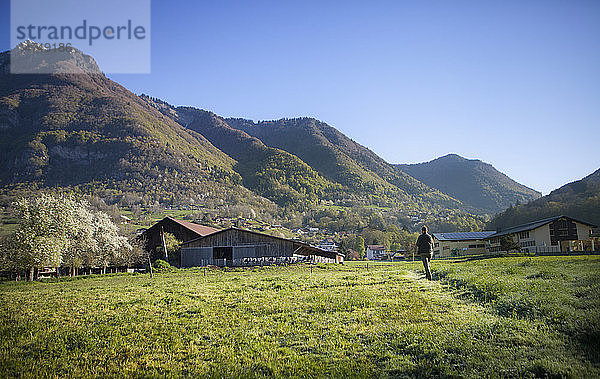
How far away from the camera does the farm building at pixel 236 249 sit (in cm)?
5459

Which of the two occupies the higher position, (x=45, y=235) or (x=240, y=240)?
(x=45, y=235)

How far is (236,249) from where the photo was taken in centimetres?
5538

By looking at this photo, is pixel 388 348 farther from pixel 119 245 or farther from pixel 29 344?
pixel 119 245

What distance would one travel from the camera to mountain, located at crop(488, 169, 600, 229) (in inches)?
3155

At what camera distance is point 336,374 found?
549 cm

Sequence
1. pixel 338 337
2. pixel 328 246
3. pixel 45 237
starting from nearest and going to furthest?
pixel 338 337, pixel 45 237, pixel 328 246

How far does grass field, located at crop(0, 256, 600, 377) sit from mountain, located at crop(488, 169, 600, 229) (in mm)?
85072

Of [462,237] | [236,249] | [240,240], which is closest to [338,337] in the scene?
[240,240]

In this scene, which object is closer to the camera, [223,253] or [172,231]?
[223,253]

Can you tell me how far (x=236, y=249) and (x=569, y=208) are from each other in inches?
3126

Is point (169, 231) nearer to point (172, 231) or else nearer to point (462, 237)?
point (172, 231)

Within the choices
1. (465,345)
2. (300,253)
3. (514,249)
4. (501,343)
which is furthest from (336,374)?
(514,249)

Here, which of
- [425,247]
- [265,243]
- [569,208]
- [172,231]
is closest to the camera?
[425,247]

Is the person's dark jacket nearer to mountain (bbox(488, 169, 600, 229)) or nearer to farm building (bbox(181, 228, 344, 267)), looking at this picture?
farm building (bbox(181, 228, 344, 267))
